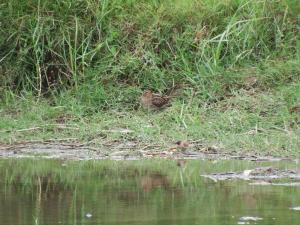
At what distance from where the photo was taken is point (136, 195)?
5348mm

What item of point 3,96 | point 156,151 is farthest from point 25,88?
point 156,151

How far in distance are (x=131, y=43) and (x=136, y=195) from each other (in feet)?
13.7

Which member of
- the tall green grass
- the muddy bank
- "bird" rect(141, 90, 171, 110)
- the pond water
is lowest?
the pond water

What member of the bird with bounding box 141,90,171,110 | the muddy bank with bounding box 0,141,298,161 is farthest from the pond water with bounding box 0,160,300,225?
the bird with bounding box 141,90,171,110

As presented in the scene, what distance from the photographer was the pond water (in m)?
4.64

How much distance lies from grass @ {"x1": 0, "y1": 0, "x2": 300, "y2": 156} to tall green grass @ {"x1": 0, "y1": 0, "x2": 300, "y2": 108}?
0.03ft

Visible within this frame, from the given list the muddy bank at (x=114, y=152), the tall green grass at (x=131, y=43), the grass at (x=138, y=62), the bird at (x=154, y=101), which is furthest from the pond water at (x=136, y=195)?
the tall green grass at (x=131, y=43)

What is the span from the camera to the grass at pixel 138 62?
27.3 ft

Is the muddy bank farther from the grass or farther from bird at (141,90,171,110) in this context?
bird at (141,90,171,110)

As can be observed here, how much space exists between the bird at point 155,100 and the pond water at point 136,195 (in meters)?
1.91

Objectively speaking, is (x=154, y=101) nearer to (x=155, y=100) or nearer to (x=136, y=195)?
(x=155, y=100)

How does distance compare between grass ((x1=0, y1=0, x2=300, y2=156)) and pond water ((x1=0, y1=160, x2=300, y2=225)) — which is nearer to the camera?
pond water ((x1=0, y1=160, x2=300, y2=225))

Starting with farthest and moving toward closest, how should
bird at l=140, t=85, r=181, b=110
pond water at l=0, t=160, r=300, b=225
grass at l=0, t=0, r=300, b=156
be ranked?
bird at l=140, t=85, r=181, b=110, grass at l=0, t=0, r=300, b=156, pond water at l=0, t=160, r=300, b=225

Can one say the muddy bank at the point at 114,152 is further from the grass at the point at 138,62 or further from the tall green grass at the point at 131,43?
the tall green grass at the point at 131,43
